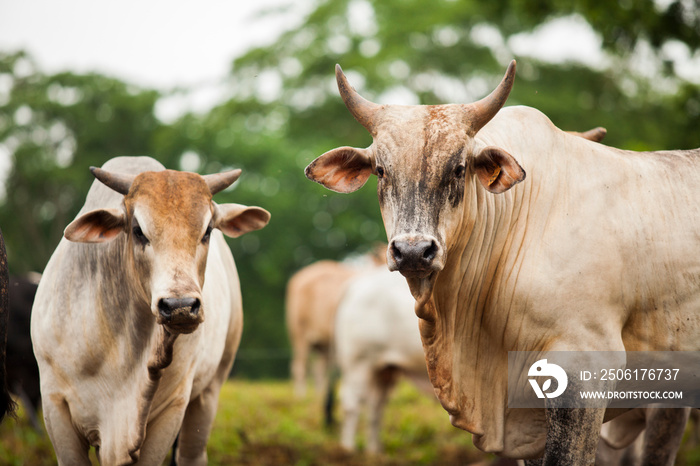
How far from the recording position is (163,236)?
377cm

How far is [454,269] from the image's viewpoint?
3803 mm

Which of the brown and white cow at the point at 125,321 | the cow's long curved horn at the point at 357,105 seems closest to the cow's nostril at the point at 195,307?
the brown and white cow at the point at 125,321

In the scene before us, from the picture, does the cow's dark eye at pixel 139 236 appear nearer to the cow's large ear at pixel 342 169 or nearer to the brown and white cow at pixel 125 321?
the brown and white cow at pixel 125 321

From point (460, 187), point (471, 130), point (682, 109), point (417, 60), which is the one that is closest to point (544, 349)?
point (460, 187)

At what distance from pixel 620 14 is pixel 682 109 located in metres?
1.09

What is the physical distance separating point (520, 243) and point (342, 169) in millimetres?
1007

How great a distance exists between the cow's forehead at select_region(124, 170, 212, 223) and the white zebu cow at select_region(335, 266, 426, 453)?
4486 mm

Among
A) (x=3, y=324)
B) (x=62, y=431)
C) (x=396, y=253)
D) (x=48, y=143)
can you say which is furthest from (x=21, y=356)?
(x=48, y=143)

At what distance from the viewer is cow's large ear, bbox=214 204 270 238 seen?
14.0 feet

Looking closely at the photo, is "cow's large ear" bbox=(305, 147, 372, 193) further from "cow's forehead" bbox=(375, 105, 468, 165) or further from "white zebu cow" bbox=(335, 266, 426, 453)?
"white zebu cow" bbox=(335, 266, 426, 453)
